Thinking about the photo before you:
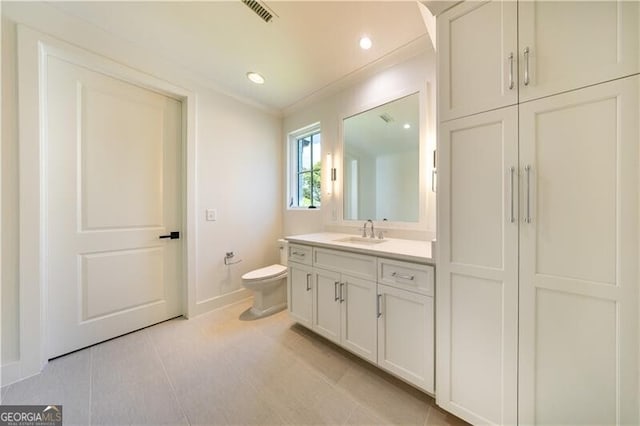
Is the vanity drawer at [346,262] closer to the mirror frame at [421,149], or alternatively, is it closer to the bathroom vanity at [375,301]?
the bathroom vanity at [375,301]

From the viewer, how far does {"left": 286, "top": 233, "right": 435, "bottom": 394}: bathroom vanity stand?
4.38 feet

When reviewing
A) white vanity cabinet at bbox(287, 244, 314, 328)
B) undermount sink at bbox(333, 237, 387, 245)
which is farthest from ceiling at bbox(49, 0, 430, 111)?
white vanity cabinet at bbox(287, 244, 314, 328)

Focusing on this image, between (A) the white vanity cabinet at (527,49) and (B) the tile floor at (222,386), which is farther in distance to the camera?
(B) the tile floor at (222,386)

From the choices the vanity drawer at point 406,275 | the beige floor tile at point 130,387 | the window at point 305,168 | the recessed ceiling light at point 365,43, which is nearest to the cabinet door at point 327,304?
the vanity drawer at point 406,275

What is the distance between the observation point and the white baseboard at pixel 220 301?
2.47 meters

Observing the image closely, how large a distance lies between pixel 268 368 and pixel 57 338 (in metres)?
1.66

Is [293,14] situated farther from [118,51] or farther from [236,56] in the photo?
[118,51]

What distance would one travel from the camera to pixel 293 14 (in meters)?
1.64

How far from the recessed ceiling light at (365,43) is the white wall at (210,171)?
1616mm

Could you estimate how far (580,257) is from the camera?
35.8 inches

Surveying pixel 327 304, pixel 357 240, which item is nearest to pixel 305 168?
pixel 357 240

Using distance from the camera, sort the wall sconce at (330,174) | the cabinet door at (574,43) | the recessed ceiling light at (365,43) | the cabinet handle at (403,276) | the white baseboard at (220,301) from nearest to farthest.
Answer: the cabinet door at (574,43) < the cabinet handle at (403,276) < the recessed ceiling light at (365,43) < the white baseboard at (220,301) < the wall sconce at (330,174)

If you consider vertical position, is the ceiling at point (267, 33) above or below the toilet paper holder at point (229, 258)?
above

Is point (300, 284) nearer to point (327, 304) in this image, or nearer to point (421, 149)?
point (327, 304)
